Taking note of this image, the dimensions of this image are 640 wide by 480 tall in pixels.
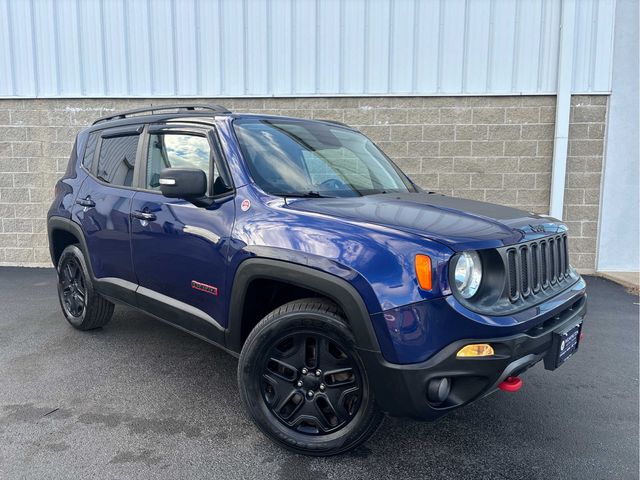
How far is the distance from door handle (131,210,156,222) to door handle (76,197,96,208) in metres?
0.75

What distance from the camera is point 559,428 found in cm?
289

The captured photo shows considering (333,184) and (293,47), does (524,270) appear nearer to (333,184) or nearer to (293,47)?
(333,184)

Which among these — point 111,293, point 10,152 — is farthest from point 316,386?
point 10,152

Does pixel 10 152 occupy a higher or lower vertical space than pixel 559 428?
higher

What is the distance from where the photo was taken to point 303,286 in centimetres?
237

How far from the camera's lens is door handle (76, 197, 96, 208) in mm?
3930

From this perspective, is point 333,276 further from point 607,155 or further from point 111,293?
point 607,155

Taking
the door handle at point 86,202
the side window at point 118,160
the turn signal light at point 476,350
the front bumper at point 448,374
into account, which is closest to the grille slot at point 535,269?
the front bumper at point 448,374

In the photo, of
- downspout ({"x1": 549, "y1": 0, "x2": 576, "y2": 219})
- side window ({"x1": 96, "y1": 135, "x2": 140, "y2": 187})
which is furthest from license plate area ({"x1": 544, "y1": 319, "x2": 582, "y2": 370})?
downspout ({"x1": 549, "y1": 0, "x2": 576, "y2": 219})

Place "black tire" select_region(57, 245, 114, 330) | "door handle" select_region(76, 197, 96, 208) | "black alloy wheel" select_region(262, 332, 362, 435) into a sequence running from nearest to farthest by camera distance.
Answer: "black alloy wheel" select_region(262, 332, 362, 435) → "door handle" select_region(76, 197, 96, 208) → "black tire" select_region(57, 245, 114, 330)

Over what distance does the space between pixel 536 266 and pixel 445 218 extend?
1.87 ft

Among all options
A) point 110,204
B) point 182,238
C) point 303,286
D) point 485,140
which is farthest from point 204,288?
point 485,140

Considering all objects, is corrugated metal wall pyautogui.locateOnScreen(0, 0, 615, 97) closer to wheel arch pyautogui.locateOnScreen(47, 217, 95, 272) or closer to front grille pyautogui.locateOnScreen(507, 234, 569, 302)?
wheel arch pyautogui.locateOnScreen(47, 217, 95, 272)

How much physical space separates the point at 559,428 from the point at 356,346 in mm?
1611
